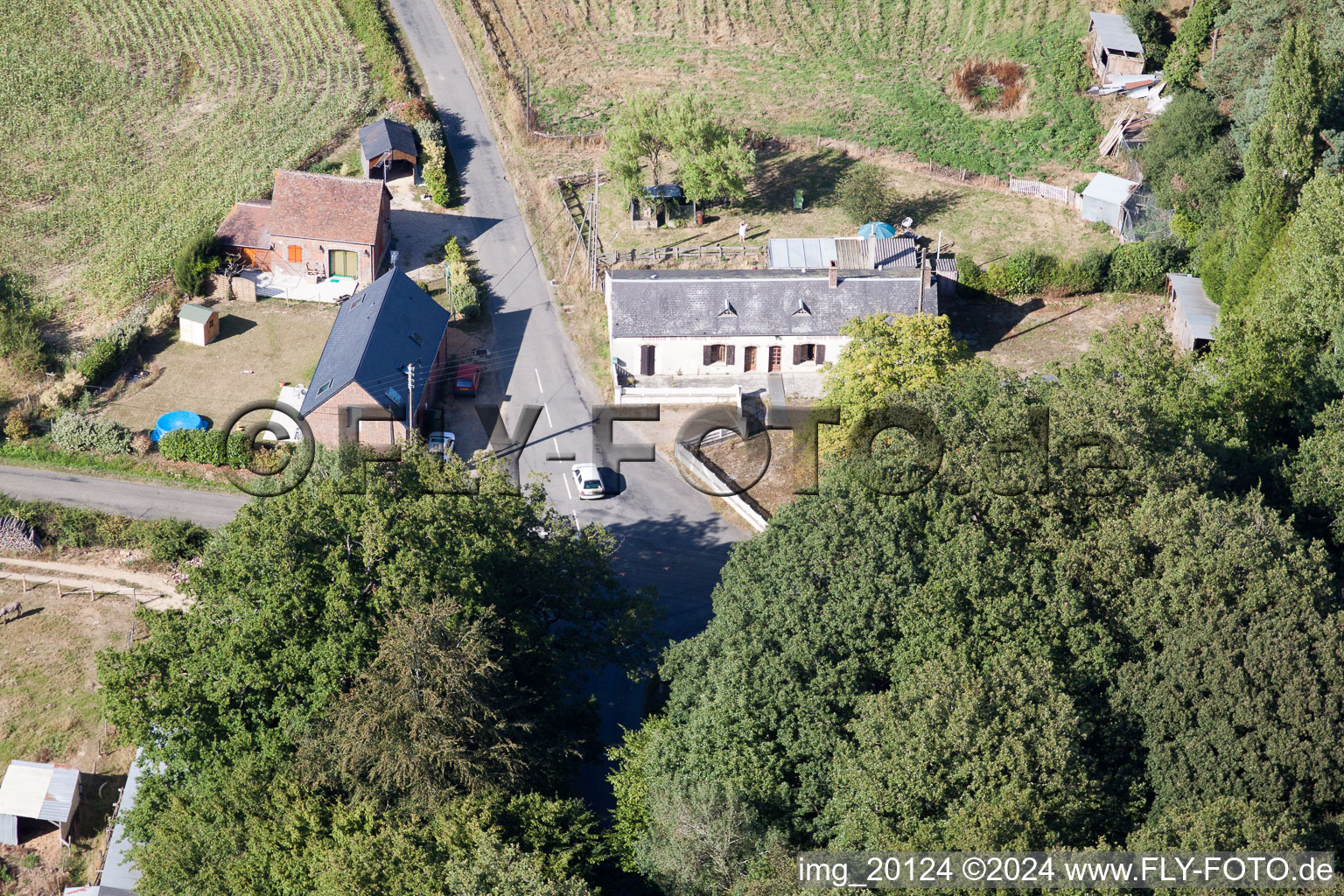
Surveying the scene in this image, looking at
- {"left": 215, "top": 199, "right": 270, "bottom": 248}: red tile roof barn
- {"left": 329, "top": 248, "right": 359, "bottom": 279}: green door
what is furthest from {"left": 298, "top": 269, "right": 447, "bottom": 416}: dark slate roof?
{"left": 215, "top": 199, "right": 270, "bottom": 248}: red tile roof barn

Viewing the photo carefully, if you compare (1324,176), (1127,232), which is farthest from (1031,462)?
(1127,232)

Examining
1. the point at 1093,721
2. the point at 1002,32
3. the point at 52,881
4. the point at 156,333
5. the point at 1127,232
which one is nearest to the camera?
the point at 1093,721

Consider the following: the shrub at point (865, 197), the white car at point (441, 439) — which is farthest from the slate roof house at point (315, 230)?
the shrub at point (865, 197)

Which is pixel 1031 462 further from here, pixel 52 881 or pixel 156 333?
pixel 156 333

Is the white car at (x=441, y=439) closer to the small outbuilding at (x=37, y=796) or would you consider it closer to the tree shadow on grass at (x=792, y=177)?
the small outbuilding at (x=37, y=796)

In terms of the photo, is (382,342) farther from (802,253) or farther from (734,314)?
(802,253)

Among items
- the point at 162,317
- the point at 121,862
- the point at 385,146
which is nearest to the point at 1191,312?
the point at 385,146
